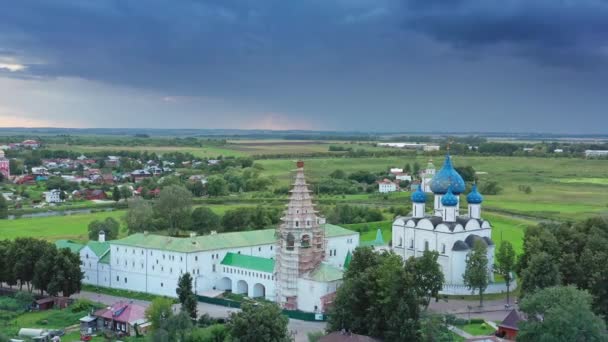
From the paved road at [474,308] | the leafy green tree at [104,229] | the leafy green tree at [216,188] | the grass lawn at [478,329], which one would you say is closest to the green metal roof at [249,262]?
the paved road at [474,308]

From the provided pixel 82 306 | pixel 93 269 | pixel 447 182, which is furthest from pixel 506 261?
pixel 93 269

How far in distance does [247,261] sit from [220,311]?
5138 millimetres

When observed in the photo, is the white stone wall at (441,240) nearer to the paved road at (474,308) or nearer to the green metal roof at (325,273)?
the paved road at (474,308)

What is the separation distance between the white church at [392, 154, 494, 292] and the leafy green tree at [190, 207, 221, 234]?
75.0 ft

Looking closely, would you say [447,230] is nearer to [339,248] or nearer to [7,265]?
[339,248]

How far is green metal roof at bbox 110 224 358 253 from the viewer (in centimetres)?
4803

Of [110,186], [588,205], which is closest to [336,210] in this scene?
[588,205]

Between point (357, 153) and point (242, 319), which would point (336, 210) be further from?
point (357, 153)

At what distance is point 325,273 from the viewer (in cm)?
4262

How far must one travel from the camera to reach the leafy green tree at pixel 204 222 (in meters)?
68.3

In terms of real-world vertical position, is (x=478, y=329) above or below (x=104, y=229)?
below

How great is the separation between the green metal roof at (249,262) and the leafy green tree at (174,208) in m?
20.4

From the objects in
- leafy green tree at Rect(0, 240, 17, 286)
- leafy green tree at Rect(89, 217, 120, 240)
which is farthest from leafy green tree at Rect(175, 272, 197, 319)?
leafy green tree at Rect(89, 217, 120, 240)

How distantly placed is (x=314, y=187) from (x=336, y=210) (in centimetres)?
2572
